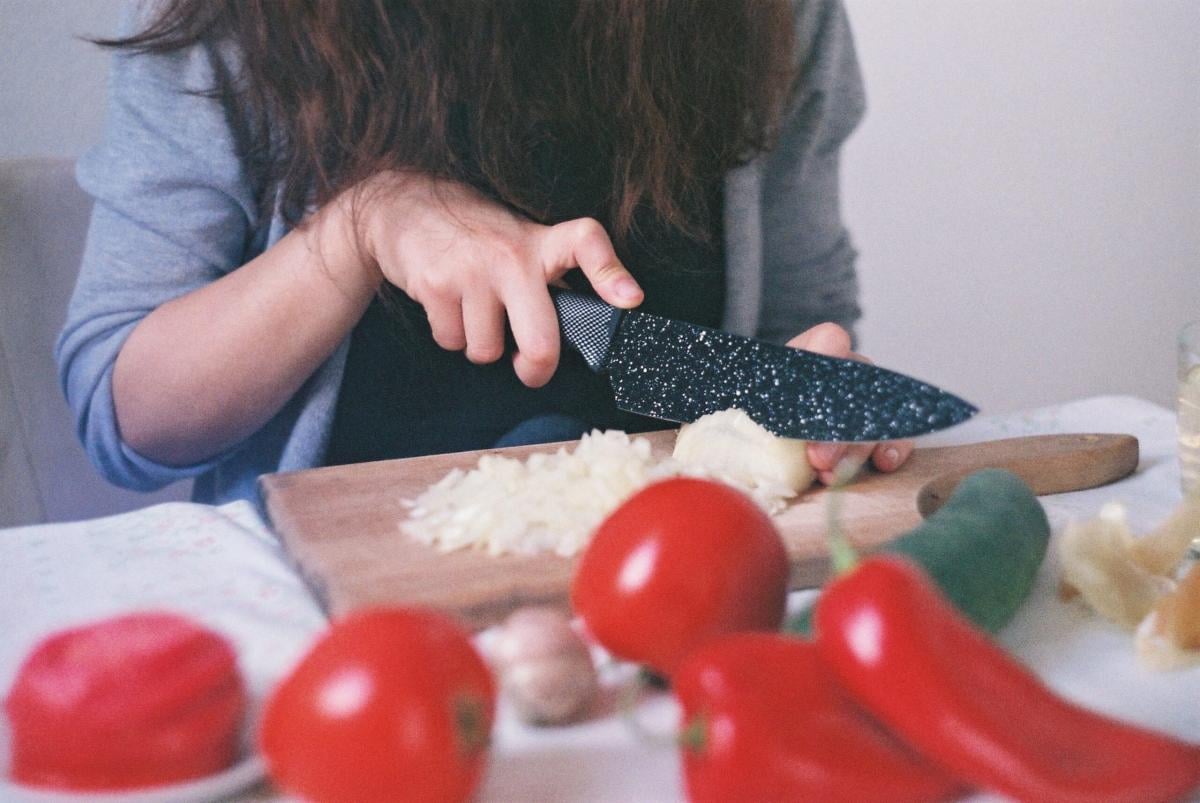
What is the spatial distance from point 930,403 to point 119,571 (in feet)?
1.98

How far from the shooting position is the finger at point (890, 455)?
92 centimetres

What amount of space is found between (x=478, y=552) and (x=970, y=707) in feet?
1.28

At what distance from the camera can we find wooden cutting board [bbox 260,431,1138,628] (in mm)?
703

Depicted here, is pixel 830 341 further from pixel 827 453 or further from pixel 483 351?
pixel 483 351

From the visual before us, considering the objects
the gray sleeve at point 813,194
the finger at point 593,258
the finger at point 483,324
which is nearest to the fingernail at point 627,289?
the finger at point 593,258

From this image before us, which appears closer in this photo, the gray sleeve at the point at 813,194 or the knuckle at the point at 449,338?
the knuckle at the point at 449,338

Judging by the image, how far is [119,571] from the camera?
784 mm

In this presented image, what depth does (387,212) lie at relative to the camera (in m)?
1.02

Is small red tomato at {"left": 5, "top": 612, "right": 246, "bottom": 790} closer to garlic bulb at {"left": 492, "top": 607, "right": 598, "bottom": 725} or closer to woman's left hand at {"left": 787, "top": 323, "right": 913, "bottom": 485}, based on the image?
garlic bulb at {"left": 492, "top": 607, "right": 598, "bottom": 725}

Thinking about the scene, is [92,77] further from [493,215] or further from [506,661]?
[506,661]

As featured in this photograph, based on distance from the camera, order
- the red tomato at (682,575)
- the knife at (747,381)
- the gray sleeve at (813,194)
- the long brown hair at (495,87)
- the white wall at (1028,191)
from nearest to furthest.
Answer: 1. the red tomato at (682,575)
2. the knife at (747,381)
3. the long brown hair at (495,87)
4. the gray sleeve at (813,194)
5. the white wall at (1028,191)

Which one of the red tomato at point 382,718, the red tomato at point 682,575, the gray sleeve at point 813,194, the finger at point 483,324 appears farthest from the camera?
the gray sleeve at point 813,194

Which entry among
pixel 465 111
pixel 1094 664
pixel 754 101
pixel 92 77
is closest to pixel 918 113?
pixel 754 101

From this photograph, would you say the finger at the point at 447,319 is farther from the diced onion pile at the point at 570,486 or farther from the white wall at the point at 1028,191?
the white wall at the point at 1028,191
